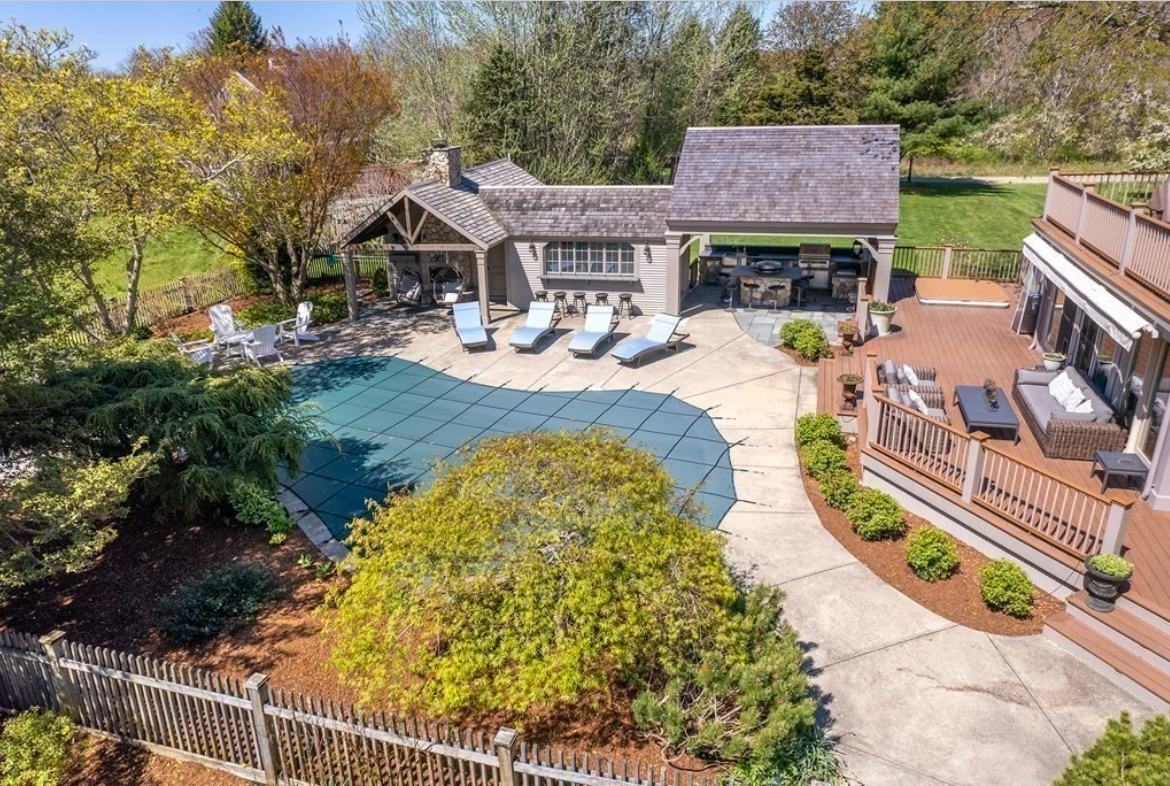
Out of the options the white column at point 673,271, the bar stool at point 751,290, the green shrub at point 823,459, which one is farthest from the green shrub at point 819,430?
the bar stool at point 751,290

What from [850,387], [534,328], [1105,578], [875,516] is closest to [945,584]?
[875,516]

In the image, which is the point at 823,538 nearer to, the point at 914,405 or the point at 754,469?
the point at 754,469

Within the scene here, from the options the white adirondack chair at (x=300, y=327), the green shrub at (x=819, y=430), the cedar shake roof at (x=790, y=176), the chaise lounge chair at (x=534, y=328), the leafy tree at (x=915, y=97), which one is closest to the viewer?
the green shrub at (x=819, y=430)

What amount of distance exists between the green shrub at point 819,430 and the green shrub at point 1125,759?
24.2ft

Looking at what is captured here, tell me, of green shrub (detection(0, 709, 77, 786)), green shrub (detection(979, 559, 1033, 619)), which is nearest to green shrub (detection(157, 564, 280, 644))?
green shrub (detection(0, 709, 77, 786))

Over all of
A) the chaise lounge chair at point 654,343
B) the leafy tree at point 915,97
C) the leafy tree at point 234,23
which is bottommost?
the chaise lounge chair at point 654,343

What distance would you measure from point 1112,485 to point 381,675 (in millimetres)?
10125

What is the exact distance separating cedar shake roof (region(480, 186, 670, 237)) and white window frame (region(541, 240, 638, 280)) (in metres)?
0.42

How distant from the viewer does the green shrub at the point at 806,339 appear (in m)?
17.6

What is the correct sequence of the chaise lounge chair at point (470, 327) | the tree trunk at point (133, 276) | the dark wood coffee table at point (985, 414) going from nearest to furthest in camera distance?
the dark wood coffee table at point (985, 414) → the tree trunk at point (133, 276) → the chaise lounge chair at point (470, 327)

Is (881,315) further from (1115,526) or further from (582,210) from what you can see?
(1115,526)

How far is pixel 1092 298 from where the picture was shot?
461 inches

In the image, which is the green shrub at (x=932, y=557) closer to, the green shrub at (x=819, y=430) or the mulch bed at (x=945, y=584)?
the mulch bed at (x=945, y=584)

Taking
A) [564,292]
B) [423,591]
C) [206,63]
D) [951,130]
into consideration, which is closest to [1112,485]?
[423,591]
